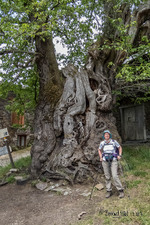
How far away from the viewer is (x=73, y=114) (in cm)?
627

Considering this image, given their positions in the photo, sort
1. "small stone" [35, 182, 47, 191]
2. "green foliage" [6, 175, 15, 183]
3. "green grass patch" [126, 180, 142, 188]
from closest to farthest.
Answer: "green grass patch" [126, 180, 142, 188], "small stone" [35, 182, 47, 191], "green foliage" [6, 175, 15, 183]

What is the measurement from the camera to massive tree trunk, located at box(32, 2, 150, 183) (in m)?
5.86

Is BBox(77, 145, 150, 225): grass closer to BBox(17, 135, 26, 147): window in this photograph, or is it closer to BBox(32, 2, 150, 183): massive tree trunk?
BBox(32, 2, 150, 183): massive tree trunk

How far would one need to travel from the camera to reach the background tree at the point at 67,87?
5.86 metres

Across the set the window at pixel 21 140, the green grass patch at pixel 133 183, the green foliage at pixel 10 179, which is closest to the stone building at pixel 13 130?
the window at pixel 21 140

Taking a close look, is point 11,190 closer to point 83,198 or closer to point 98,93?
point 83,198

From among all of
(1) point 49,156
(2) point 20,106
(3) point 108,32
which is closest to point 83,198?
(1) point 49,156

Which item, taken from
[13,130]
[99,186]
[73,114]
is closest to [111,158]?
[99,186]

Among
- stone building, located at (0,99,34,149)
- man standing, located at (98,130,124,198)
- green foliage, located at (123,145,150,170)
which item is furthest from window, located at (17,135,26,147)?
man standing, located at (98,130,124,198)

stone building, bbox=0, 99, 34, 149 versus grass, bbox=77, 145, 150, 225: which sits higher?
stone building, bbox=0, 99, 34, 149

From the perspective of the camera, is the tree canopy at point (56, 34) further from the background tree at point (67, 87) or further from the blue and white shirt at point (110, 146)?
the blue and white shirt at point (110, 146)

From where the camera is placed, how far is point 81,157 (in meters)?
5.83

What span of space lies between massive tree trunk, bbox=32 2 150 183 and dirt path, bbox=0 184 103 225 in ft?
2.33

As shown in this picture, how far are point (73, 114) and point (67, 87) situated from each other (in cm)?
111
